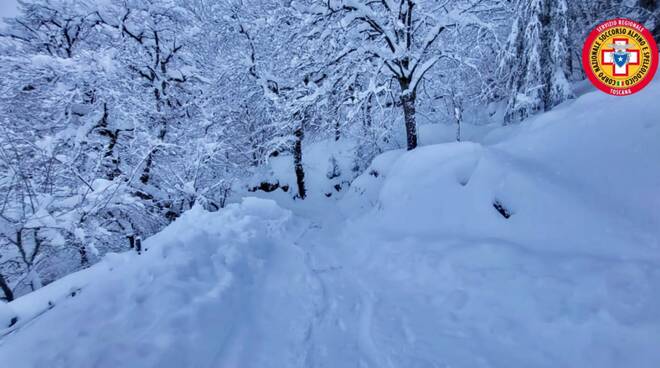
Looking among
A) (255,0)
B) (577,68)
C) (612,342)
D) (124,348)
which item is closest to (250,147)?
(255,0)

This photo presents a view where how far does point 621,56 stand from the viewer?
5617 millimetres

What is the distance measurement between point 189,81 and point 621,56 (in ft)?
46.2

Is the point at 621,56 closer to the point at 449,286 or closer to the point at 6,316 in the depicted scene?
the point at 449,286

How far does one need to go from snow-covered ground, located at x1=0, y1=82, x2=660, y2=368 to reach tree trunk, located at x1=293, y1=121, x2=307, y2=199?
8.27 metres

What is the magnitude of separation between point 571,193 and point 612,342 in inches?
84.2

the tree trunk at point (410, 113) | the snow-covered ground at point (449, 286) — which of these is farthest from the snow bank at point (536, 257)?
the tree trunk at point (410, 113)

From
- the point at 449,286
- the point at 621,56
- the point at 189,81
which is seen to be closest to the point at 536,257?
the point at 449,286

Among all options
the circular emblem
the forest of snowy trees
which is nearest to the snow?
the forest of snowy trees

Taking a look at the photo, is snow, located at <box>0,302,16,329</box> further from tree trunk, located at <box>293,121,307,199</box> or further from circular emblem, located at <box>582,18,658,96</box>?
tree trunk, located at <box>293,121,307,199</box>

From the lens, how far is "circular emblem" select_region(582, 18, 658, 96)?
5324 millimetres

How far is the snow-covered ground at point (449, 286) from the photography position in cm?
265

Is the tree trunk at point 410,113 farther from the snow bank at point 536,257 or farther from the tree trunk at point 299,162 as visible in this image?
the tree trunk at point 299,162

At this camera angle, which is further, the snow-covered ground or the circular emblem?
the circular emblem

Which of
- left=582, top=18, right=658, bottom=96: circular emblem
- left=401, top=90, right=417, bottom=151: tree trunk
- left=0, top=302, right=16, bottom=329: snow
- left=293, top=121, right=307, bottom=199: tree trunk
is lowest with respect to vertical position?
left=293, top=121, right=307, bottom=199: tree trunk
